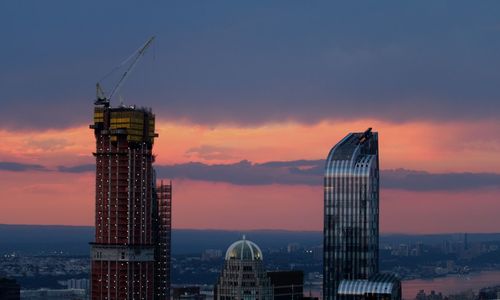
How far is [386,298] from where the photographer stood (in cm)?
19712
